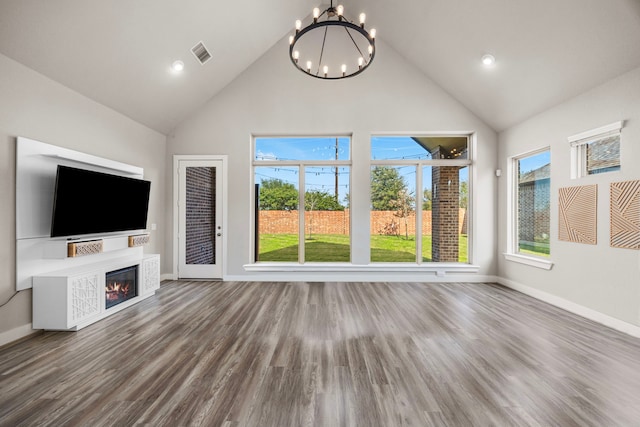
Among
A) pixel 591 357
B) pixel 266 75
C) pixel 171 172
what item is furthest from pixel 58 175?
pixel 591 357

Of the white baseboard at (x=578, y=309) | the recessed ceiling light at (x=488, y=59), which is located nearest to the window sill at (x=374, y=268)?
the white baseboard at (x=578, y=309)

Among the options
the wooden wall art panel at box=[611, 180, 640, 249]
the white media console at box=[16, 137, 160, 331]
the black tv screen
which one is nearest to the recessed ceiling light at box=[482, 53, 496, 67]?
the wooden wall art panel at box=[611, 180, 640, 249]

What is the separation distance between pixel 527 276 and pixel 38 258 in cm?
662

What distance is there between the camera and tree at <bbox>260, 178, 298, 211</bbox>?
5336 mm

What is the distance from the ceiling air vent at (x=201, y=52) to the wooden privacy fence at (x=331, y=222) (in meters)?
2.74

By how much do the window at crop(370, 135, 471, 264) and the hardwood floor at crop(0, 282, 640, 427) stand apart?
1689 mm

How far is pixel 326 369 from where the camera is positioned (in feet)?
7.21

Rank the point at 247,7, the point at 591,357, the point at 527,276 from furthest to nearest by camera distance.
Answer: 1. the point at 527,276
2. the point at 247,7
3. the point at 591,357

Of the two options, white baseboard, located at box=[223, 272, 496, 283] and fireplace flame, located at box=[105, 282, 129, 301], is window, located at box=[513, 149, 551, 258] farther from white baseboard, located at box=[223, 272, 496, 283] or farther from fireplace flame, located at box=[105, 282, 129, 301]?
fireplace flame, located at box=[105, 282, 129, 301]

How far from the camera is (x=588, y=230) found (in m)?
3.39

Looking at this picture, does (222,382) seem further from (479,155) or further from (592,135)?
(479,155)

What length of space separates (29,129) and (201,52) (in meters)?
2.36

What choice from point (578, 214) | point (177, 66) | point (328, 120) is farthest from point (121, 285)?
point (578, 214)

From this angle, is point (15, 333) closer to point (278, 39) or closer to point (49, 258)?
point (49, 258)
